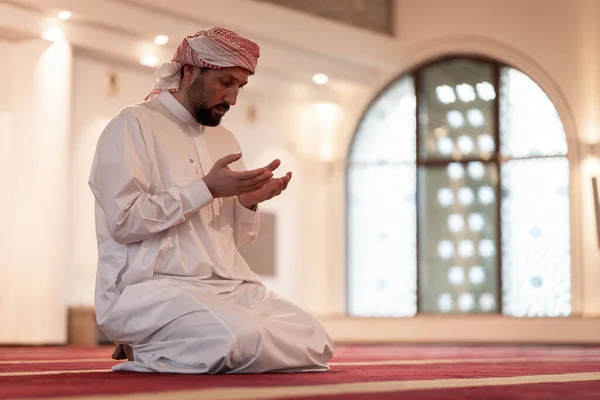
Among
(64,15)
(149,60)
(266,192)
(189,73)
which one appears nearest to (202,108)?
(189,73)

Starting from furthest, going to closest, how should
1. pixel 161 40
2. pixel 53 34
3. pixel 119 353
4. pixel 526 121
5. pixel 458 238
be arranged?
pixel 458 238 < pixel 526 121 < pixel 161 40 < pixel 53 34 < pixel 119 353

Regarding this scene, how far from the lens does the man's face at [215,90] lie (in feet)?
13.2

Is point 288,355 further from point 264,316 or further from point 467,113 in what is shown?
point 467,113

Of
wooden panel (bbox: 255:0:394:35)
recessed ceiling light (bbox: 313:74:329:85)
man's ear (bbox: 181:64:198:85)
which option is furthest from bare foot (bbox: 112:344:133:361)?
recessed ceiling light (bbox: 313:74:329:85)

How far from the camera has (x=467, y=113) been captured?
11.8 metres

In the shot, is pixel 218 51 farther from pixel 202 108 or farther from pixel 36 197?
pixel 36 197

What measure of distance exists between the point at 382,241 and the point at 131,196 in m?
8.60

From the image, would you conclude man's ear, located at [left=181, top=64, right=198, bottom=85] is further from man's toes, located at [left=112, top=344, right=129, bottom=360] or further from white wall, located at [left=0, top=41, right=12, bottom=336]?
white wall, located at [left=0, top=41, right=12, bottom=336]

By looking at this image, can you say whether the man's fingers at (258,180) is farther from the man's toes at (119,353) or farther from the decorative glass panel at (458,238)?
the decorative glass panel at (458,238)

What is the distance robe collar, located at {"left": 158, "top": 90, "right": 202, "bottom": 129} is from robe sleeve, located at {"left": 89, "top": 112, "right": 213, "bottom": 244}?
0.33 metres

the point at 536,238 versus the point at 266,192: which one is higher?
the point at 536,238

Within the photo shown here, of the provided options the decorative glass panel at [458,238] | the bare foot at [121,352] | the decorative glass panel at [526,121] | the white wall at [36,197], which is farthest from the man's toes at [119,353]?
the decorative glass panel at [526,121]

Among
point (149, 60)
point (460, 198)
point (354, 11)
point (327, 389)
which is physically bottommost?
point (327, 389)

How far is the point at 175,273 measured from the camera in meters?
3.83
